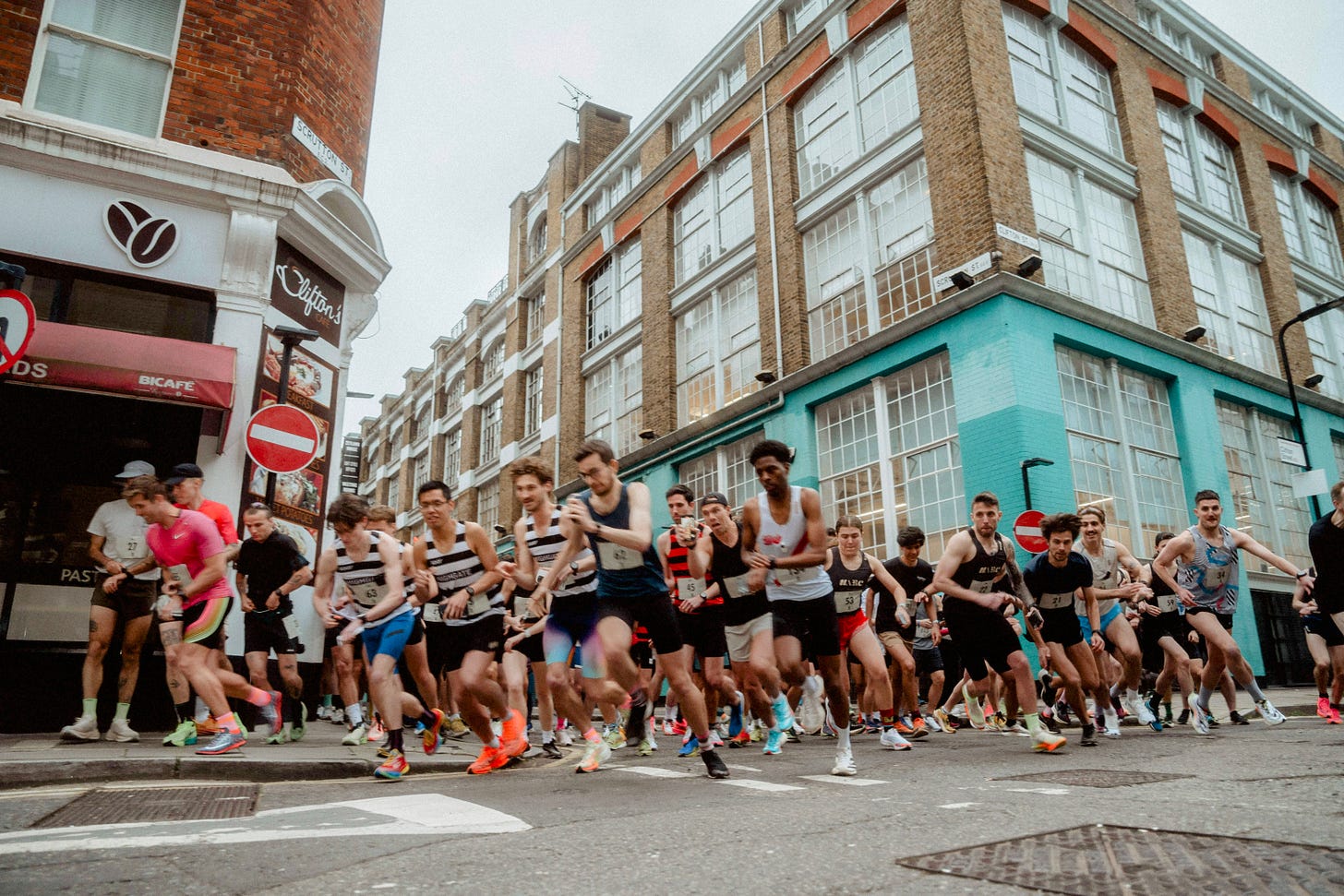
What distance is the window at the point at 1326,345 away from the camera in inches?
890

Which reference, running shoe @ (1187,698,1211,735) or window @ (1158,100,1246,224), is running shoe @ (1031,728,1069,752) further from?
window @ (1158,100,1246,224)

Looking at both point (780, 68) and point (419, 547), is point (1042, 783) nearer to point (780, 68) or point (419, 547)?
point (419, 547)

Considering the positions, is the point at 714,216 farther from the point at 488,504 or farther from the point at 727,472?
the point at 488,504

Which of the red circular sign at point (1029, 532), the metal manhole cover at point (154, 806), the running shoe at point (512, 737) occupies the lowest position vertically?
the metal manhole cover at point (154, 806)

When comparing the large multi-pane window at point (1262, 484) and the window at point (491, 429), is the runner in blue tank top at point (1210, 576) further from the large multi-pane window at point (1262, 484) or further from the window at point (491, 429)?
the window at point (491, 429)

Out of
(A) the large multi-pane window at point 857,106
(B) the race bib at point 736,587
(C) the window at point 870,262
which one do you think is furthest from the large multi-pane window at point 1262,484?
(B) the race bib at point 736,587

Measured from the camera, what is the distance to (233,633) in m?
9.23

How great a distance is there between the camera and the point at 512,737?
628cm

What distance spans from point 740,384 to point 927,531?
274 inches

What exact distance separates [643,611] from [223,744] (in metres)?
3.21

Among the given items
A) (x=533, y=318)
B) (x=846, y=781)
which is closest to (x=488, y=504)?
(x=533, y=318)

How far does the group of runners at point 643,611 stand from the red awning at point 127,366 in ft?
5.21

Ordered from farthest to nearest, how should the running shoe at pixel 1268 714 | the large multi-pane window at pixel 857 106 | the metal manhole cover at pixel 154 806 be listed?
1. the large multi-pane window at pixel 857 106
2. the running shoe at pixel 1268 714
3. the metal manhole cover at pixel 154 806

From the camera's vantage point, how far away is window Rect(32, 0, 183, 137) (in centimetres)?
1029
